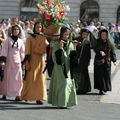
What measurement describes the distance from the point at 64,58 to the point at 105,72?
112 inches

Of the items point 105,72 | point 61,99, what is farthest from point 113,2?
point 61,99

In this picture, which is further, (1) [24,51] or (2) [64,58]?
(1) [24,51]

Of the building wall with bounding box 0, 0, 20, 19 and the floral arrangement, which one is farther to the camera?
the building wall with bounding box 0, 0, 20, 19

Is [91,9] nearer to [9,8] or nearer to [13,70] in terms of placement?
[9,8]

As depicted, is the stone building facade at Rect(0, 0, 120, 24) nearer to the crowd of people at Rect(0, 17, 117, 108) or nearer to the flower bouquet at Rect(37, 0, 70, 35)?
the crowd of people at Rect(0, 17, 117, 108)

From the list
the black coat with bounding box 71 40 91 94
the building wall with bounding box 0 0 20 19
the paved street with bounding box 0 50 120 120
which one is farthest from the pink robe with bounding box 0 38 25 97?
the building wall with bounding box 0 0 20 19

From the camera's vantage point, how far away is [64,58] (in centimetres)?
1152

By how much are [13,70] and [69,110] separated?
1.85 meters

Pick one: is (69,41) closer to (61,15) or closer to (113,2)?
(61,15)

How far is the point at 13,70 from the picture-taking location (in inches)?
497

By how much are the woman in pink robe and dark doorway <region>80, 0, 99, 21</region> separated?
106ft

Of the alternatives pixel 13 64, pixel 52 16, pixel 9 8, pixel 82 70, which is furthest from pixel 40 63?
pixel 9 8

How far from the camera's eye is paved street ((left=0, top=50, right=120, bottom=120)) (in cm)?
1059

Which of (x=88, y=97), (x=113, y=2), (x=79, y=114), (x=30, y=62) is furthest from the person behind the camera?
(x=113, y=2)
